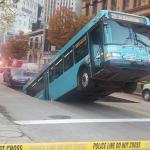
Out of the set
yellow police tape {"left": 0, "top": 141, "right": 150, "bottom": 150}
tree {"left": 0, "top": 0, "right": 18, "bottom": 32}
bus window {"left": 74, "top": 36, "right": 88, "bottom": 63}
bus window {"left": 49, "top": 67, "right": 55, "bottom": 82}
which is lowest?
bus window {"left": 49, "top": 67, "right": 55, "bottom": 82}

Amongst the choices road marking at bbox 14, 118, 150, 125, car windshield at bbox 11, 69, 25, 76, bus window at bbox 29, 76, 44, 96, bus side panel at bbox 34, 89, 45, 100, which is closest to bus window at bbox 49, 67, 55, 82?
bus window at bbox 29, 76, 44, 96

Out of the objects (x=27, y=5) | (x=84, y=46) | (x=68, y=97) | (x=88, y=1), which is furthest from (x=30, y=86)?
(x=27, y=5)

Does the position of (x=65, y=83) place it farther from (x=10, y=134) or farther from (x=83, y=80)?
(x=10, y=134)

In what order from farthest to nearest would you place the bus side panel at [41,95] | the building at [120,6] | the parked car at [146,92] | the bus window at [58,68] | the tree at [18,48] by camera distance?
1. the tree at [18,48]
2. the building at [120,6]
3. the parked car at [146,92]
4. the bus side panel at [41,95]
5. the bus window at [58,68]

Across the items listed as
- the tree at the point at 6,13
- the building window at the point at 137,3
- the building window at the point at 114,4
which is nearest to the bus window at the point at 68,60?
the tree at the point at 6,13

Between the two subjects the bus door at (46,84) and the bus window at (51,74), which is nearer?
the bus window at (51,74)

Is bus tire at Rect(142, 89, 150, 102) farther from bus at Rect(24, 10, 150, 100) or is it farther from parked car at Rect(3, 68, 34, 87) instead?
bus at Rect(24, 10, 150, 100)

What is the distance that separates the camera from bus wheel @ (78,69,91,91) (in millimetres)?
18875

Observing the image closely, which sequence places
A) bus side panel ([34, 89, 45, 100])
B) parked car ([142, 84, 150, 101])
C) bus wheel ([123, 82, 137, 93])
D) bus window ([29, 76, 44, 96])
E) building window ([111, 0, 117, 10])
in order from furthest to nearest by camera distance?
building window ([111, 0, 117, 10])
parked car ([142, 84, 150, 101])
bus window ([29, 76, 44, 96])
bus side panel ([34, 89, 45, 100])
bus wheel ([123, 82, 137, 93])

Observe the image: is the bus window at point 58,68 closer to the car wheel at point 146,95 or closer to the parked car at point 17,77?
the car wheel at point 146,95

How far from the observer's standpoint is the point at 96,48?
18.1 m

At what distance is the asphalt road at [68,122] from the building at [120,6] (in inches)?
1077

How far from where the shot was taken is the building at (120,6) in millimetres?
47791

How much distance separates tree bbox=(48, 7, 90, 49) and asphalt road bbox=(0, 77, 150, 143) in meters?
30.0
